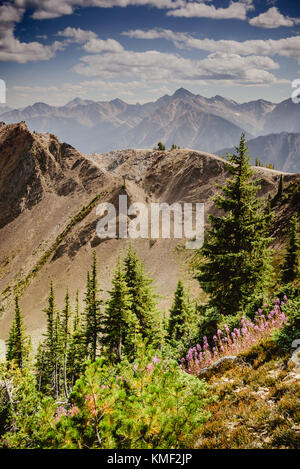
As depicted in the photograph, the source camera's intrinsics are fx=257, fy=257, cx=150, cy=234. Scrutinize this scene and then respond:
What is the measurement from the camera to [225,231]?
15547mm

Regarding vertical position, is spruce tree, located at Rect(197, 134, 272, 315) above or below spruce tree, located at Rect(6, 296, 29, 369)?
above

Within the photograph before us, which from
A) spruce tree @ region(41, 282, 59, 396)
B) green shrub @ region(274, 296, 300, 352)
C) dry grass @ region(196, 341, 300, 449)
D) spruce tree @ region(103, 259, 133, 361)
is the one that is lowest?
spruce tree @ region(41, 282, 59, 396)

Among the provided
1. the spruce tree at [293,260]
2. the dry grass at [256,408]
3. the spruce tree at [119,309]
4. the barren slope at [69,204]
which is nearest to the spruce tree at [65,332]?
the spruce tree at [119,309]

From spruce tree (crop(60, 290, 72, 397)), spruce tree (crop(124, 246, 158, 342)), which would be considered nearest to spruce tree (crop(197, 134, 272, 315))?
spruce tree (crop(124, 246, 158, 342))

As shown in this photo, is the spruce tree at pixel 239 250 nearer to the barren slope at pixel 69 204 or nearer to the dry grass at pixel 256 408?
the dry grass at pixel 256 408

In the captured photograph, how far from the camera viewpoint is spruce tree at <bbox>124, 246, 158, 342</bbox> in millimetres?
22422

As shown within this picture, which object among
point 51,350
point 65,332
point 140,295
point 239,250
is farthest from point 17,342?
point 239,250

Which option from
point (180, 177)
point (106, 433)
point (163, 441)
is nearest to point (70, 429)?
point (106, 433)

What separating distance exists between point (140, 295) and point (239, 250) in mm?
10975

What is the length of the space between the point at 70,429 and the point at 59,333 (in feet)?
109

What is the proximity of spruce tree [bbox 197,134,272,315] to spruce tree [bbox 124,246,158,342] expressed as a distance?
332 inches

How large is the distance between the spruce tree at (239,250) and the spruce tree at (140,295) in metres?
8.43

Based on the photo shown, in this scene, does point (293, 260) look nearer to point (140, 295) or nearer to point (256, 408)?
point (140, 295)

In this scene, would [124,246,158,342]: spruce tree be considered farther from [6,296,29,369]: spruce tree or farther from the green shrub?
[6,296,29,369]: spruce tree
